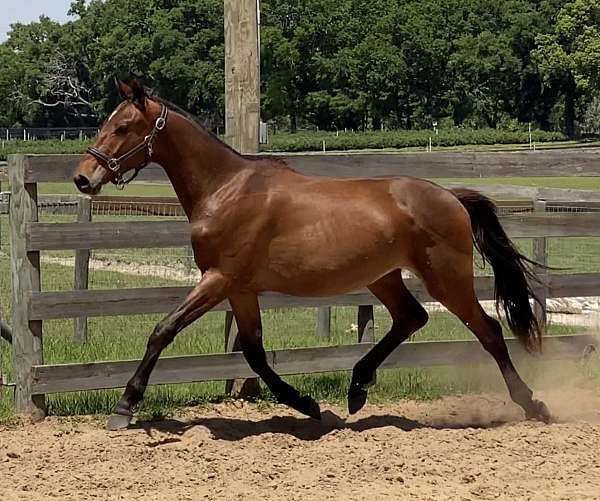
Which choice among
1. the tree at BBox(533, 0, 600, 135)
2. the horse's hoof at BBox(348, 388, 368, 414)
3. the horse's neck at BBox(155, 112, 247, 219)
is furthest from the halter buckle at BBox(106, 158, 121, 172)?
the tree at BBox(533, 0, 600, 135)

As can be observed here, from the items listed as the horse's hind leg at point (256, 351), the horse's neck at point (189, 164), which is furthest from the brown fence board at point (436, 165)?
the horse's hind leg at point (256, 351)

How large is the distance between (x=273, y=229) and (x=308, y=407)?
4.07 ft

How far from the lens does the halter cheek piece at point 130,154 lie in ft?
18.6

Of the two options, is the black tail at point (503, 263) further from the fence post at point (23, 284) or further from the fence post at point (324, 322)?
the fence post at point (23, 284)

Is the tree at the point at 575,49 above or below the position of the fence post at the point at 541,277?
above

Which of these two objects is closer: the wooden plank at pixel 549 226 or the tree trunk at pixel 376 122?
the wooden plank at pixel 549 226

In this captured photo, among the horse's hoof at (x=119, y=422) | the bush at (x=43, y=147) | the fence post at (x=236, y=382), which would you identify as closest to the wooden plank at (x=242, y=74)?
the fence post at (x=236, y=382)

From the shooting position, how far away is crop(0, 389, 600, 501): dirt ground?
474cm

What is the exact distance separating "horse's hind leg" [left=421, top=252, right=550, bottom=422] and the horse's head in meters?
2.01

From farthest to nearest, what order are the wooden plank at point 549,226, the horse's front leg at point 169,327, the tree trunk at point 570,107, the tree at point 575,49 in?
the tree trunk at point 570,107
the tree at point 575,49
the wooden plank at point 549,226
the horse's front leg at point 169,327

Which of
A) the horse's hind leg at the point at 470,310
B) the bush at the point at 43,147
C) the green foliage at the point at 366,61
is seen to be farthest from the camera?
the green foliage at the point at 366,61

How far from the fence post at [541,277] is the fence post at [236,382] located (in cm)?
221

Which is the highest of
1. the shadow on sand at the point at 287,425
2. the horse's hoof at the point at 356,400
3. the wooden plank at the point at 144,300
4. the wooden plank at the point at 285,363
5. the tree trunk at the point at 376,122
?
the tree trunk at the point at 376,122

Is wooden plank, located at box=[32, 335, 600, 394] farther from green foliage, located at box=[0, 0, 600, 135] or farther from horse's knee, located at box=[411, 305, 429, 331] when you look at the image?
green foliage, located at box=[0, 0, 600, 135]
